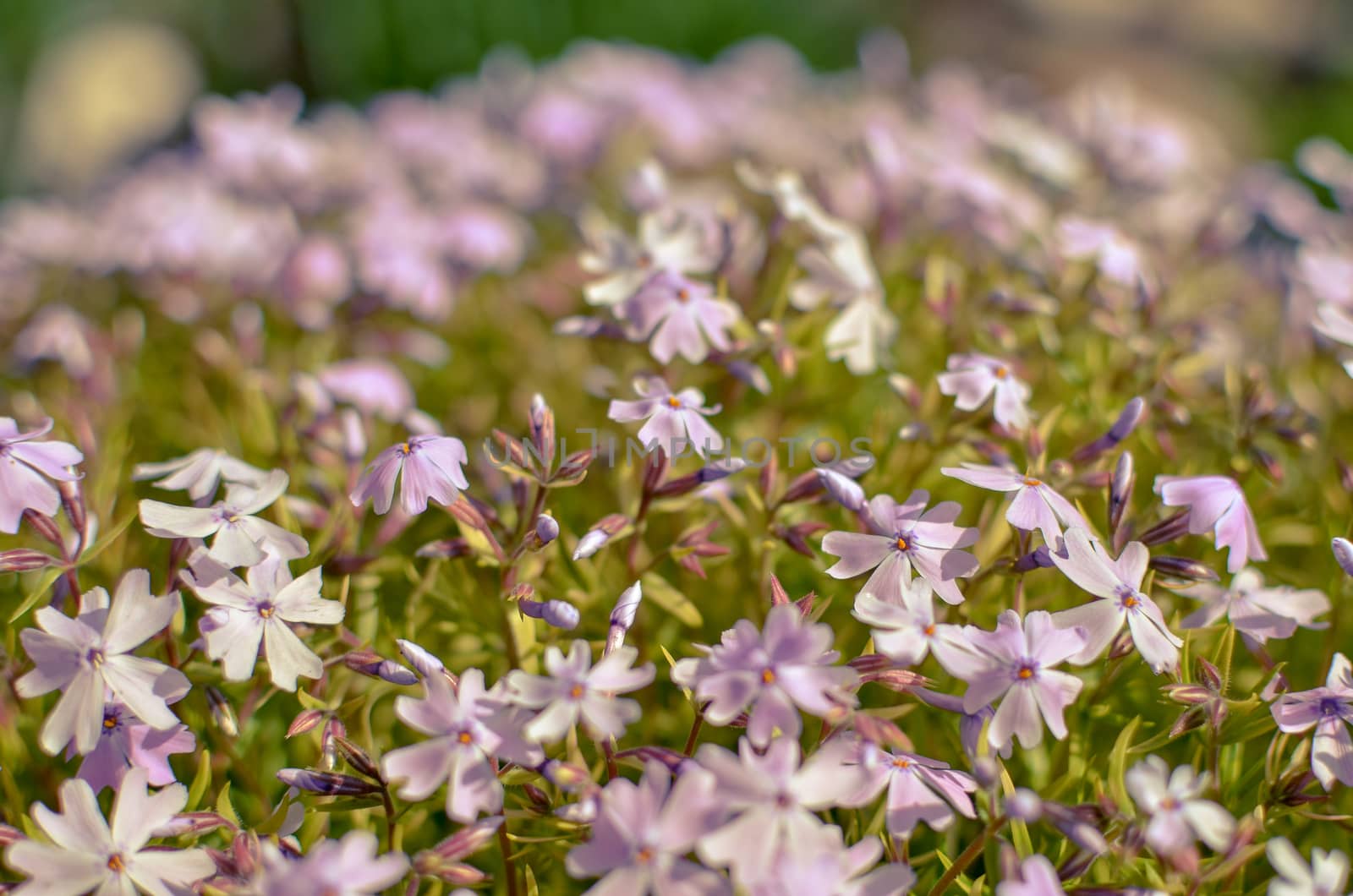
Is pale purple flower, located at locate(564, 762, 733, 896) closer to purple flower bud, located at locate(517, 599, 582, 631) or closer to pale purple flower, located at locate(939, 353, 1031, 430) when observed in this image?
purple flower bud, located at locate(517, 599, 582, 631)

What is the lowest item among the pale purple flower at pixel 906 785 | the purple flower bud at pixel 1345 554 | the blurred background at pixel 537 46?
the blurred background at pixel 537 46

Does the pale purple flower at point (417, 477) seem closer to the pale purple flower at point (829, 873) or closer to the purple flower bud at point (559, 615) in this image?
the purple flower bud at point (559, 615)

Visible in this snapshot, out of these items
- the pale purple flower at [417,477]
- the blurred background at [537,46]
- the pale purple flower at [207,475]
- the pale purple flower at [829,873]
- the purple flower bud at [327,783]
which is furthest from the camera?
the blurred background at [537,46]

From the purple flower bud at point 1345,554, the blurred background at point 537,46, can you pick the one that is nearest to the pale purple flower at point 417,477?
the purple flower bud at point 1345,554

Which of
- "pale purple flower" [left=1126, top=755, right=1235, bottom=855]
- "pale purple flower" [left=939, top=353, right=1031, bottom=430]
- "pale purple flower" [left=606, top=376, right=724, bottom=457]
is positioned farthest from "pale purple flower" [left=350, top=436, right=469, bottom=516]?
"pale purple flower" [left=1126, top=755, right=1235, bottom=855]

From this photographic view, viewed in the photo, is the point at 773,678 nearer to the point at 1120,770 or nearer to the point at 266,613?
the point at 1120,770

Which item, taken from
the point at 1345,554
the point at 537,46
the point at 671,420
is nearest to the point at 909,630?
the point at 671,420
